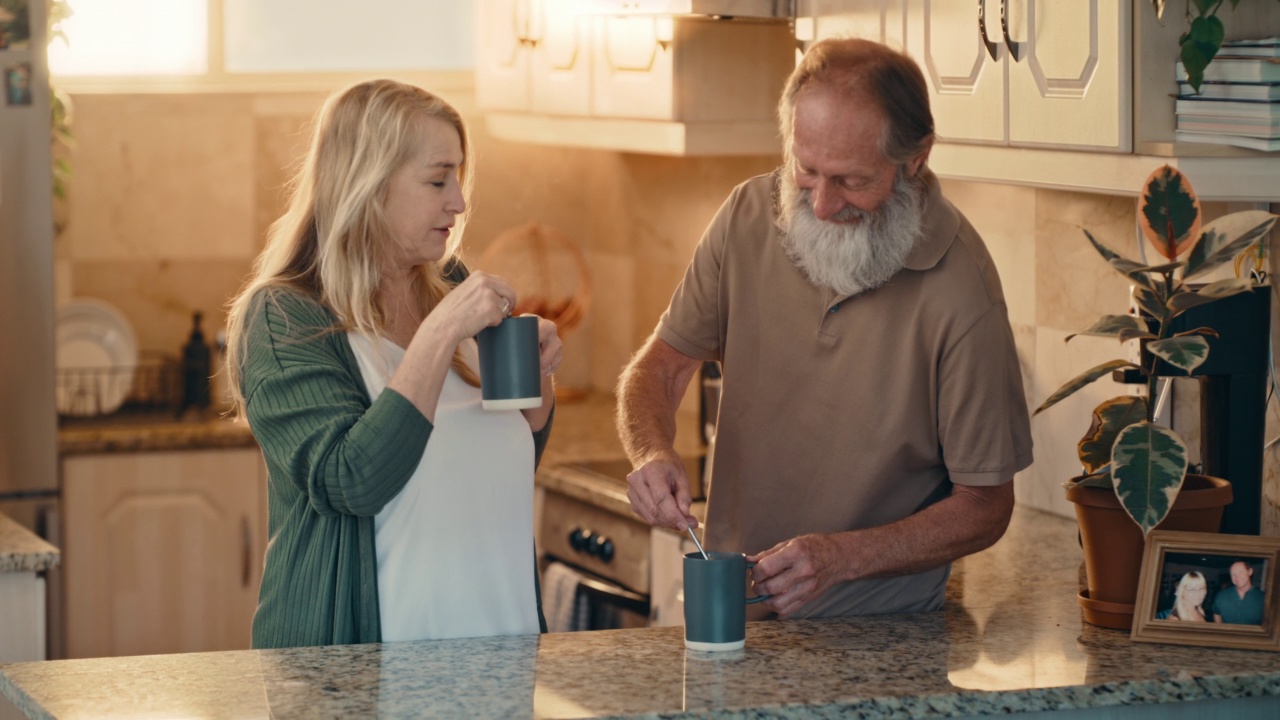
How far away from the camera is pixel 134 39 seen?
13.5 ft

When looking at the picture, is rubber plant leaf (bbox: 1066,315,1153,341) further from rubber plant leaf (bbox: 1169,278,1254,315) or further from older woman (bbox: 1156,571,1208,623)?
older woman (bbox: 1156,571,1208,623)

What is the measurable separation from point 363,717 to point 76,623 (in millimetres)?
2529

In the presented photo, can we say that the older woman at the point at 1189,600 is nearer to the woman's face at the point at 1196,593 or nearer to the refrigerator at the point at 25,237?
the woman's face at the point at 1196,593

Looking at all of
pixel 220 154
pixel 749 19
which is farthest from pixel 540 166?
pixel 749 19

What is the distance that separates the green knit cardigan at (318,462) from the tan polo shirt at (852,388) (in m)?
0.51

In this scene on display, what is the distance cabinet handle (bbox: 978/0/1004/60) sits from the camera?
7.42 feet

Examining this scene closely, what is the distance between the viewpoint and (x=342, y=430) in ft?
5.79

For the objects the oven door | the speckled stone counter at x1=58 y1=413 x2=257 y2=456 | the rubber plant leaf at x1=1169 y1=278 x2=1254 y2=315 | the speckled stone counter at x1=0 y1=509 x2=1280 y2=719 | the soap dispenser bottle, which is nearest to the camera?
the speckled stone counter at x1=0 y1=509 x2=1280 y2=719

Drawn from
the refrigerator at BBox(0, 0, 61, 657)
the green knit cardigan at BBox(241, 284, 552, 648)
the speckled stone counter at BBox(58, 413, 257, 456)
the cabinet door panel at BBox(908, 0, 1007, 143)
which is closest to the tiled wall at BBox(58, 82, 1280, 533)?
the speckled stone counter at BBox(58, 413, 257, 456)

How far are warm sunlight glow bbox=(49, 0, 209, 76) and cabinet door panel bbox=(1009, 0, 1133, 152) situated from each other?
2621mm

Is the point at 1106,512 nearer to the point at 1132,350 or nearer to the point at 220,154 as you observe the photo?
Result: the point at 1132,350

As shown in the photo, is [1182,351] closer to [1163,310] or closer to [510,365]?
[1163,310]

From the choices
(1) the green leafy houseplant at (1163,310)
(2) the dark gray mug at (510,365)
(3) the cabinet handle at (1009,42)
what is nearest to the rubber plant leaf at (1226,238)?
(1) the green leafy houseplant at (1163,310)

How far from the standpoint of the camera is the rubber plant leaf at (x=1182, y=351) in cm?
173
